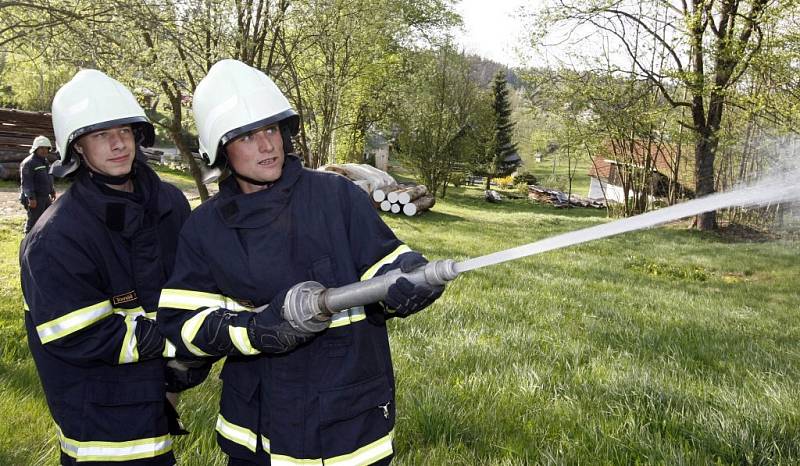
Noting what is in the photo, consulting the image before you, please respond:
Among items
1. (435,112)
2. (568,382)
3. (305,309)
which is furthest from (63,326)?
(435,112)

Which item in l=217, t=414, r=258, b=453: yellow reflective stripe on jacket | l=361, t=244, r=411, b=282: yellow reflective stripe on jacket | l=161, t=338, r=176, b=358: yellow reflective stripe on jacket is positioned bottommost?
l=217, t=414, r=258, b=453: yellow reflective stripe on jacket

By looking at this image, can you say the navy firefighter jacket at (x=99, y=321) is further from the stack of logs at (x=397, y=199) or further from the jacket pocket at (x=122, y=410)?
the stack of logs at (x=397, y=199)

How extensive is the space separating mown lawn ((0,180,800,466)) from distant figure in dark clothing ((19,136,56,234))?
3116 mm

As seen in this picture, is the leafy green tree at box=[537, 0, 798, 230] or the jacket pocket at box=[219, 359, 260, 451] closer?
the jacket pocket at box=[219, 359, 260, 451]

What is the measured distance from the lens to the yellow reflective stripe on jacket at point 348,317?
6.46ft

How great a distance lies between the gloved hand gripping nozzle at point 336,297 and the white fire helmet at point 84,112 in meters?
1.30

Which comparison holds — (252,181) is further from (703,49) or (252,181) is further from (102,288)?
(703,49)

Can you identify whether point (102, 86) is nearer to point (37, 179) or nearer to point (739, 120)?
point (37, 179)

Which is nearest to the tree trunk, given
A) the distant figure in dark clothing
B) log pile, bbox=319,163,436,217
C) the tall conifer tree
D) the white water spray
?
log pile, bbox=319,163,436,217

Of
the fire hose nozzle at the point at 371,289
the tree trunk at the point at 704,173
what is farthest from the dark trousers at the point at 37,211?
the tree trunk at the point at 704,173

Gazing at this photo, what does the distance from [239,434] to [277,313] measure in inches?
24.2

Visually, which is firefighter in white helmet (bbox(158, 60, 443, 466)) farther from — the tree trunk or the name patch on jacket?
the tree trunk

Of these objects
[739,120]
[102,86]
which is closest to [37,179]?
[102,86]

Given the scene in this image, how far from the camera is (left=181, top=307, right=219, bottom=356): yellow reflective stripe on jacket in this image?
196cm
